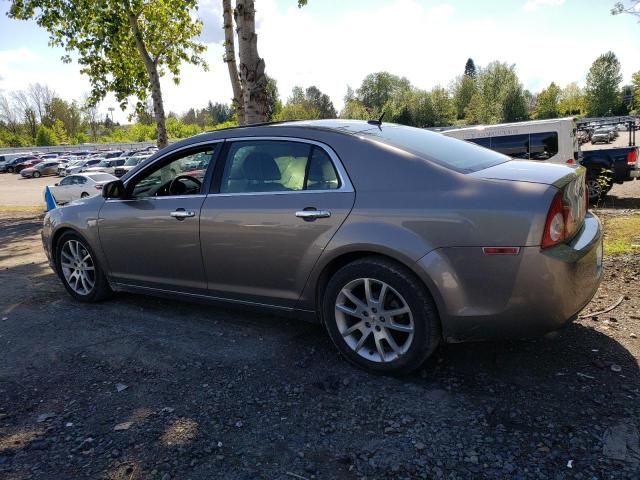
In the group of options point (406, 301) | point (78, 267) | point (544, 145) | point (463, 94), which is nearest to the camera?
point (406, 301)

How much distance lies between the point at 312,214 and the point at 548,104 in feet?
311

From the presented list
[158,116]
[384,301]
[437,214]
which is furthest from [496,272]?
[158,116]

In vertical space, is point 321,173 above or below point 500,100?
below

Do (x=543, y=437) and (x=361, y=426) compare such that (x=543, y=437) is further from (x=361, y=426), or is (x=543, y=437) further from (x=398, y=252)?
(x=398, y=252)

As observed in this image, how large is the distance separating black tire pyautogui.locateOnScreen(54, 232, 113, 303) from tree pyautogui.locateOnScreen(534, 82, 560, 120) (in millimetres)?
90984

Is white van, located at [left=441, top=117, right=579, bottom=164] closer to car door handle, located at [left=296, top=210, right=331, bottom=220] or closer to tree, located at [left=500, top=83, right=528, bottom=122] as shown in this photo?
car door handle, located at [left=296, top=210, right=331, bottom=220]

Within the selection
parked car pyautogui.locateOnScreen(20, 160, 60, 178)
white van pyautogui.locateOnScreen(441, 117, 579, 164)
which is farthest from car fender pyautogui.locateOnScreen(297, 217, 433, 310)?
parked car pyautogui.locateOnScreen(20, 160, 60, 178)

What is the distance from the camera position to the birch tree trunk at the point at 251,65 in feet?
28.6

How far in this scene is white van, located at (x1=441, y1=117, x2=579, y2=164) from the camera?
11.2 m

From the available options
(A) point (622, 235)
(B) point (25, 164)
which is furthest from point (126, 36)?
(B) point (25, 164)

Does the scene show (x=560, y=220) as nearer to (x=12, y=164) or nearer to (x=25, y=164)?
(x=25, y=164)

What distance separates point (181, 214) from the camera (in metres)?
4.03

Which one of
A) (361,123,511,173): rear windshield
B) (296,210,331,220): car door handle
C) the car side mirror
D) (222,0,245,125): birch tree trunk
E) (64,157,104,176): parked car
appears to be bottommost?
(296,210,331,220): car door handle

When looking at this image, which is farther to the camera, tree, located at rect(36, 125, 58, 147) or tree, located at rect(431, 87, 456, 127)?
tree, located at rect(36, 125, 58, 147)
